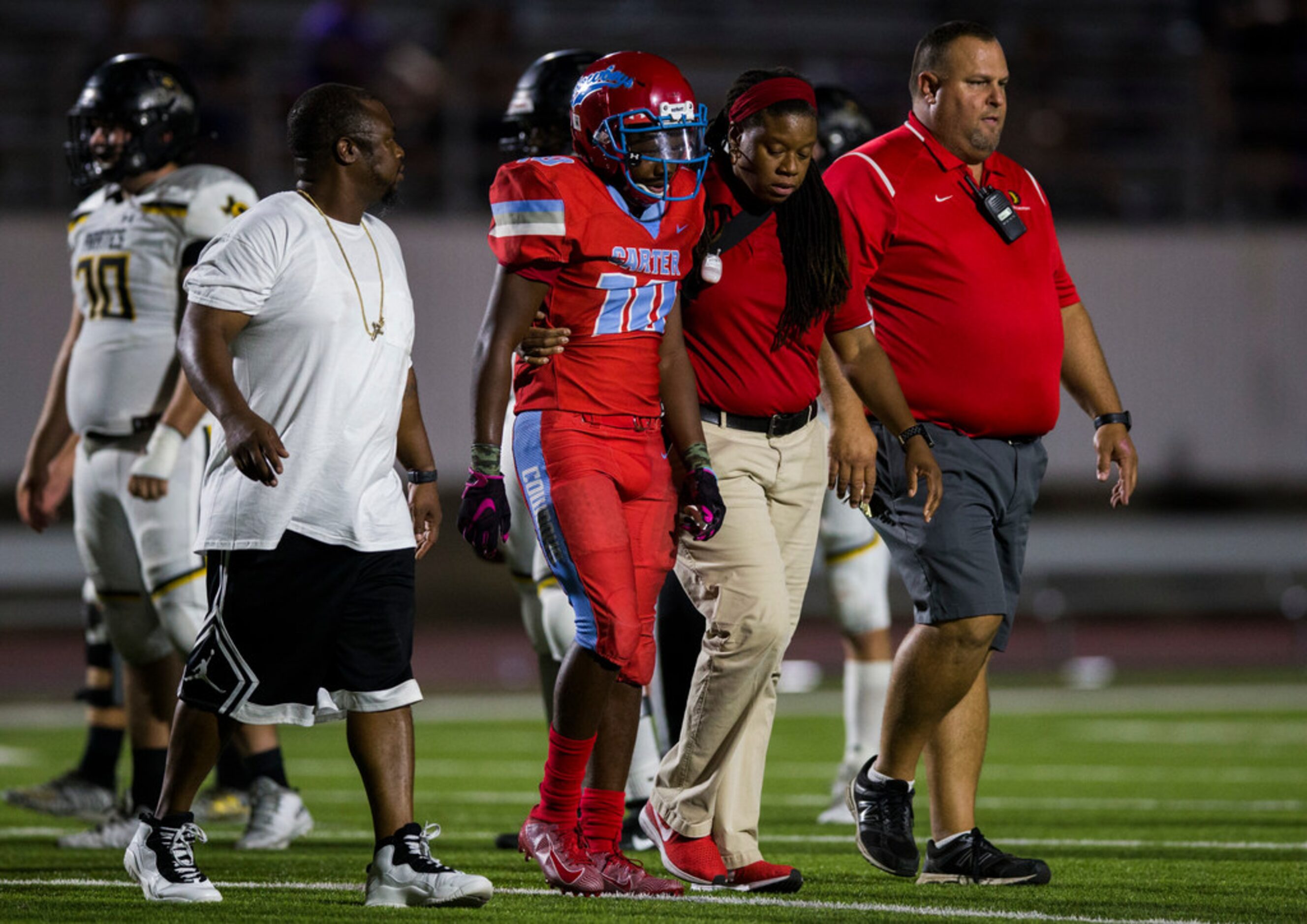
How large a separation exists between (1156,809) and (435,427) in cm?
1006

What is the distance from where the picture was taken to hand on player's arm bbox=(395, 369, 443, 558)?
199 inches

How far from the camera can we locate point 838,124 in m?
7.59

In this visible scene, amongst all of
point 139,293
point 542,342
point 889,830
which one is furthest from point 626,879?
point 139,293

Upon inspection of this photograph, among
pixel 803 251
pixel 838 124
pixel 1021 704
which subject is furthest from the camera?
pixel 1021 704

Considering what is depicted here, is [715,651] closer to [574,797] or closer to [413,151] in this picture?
[574,797]

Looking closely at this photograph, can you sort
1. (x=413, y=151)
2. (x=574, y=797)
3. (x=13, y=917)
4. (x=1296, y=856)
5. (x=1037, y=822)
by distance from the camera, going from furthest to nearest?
(x=413, y=151), (x=1037, y=822), (x=1296, y=856), (x=574, y=797), (x=13, y=917)

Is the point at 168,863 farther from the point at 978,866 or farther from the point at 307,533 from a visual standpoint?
the point at 978,866

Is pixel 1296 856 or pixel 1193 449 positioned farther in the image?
pixel 1193 449

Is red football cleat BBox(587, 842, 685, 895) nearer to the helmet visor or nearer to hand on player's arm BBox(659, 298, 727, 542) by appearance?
hand on player's arm BBox(659, 298, 727, 542)

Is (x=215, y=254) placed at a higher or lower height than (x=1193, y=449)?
higher

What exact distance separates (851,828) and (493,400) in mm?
2840

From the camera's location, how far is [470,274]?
1644 cm

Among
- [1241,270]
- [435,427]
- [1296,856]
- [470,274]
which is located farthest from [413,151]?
[1296,856]

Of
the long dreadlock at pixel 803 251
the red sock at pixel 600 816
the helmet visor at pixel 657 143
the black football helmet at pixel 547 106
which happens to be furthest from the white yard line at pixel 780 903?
the black football helmet at pixel 547 106
